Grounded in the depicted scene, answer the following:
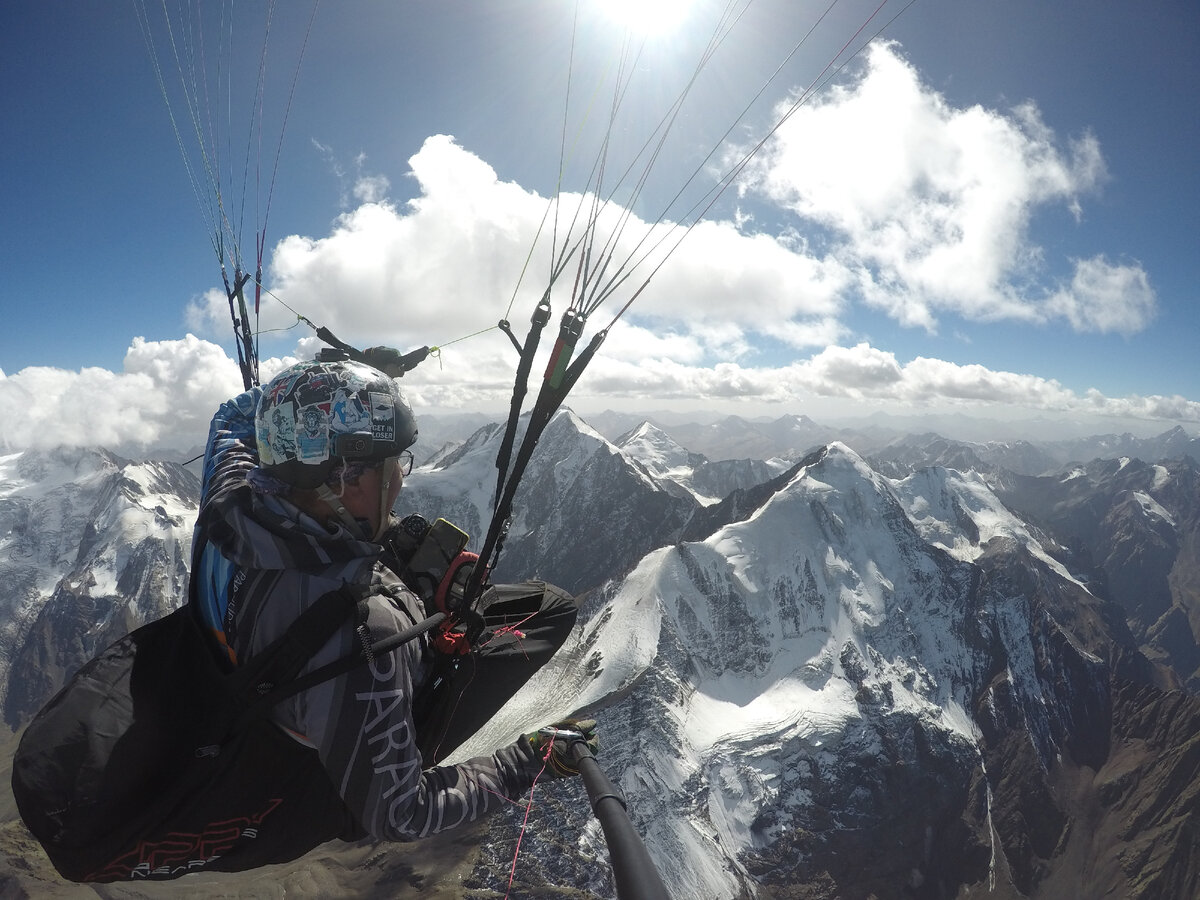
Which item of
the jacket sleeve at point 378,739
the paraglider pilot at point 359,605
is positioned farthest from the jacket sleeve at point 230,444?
the jacket sleeve at point 378,739

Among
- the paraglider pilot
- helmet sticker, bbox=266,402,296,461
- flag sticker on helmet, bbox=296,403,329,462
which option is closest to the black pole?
the paraglider pilot

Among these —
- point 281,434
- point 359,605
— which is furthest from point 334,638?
point 281,434

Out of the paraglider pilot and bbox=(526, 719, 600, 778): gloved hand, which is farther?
bbox=(526, 719, 600, 778): gloved hand

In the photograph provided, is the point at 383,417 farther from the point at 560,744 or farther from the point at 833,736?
the point at 833,736

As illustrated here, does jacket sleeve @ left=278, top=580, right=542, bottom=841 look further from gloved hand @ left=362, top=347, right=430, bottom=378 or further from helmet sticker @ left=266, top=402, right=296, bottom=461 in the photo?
gloved hand @ left=362, top=347, right=430, bottom=378

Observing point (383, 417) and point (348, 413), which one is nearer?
point (348, 413)

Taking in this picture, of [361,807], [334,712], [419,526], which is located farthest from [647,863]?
[419,526]
